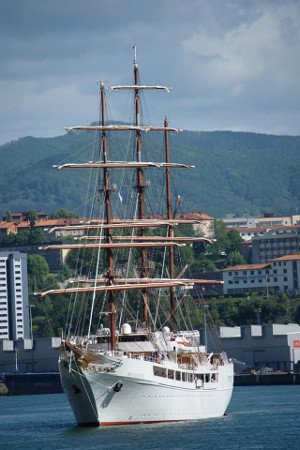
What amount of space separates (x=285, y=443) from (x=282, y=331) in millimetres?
96415

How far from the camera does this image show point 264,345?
19250 cm

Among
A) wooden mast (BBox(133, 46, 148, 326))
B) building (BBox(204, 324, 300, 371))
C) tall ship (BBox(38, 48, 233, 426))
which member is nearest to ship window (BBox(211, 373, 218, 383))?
tall ship (BBox(38, 48, 233, 426))

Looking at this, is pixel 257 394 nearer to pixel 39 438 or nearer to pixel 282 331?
pixel 282 331

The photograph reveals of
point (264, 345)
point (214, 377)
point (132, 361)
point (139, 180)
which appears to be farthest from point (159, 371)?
point (264, 345)

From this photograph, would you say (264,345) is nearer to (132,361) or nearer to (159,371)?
(159,371)

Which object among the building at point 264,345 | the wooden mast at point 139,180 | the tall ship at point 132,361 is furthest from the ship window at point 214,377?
the building at point 264,345

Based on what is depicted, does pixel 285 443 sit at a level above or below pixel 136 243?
below

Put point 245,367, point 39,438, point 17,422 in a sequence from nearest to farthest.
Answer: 1. point 39,438
2. point 17,422
3. point 245,367

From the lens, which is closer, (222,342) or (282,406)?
(282,406)

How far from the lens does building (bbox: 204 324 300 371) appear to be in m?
191

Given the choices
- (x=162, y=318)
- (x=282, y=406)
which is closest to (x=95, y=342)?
(x=282, y=406)

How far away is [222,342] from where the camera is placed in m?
193

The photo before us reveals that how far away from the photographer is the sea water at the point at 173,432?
96.6 metres

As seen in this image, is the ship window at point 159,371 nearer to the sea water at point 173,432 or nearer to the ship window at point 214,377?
the sea water at point 173,432
